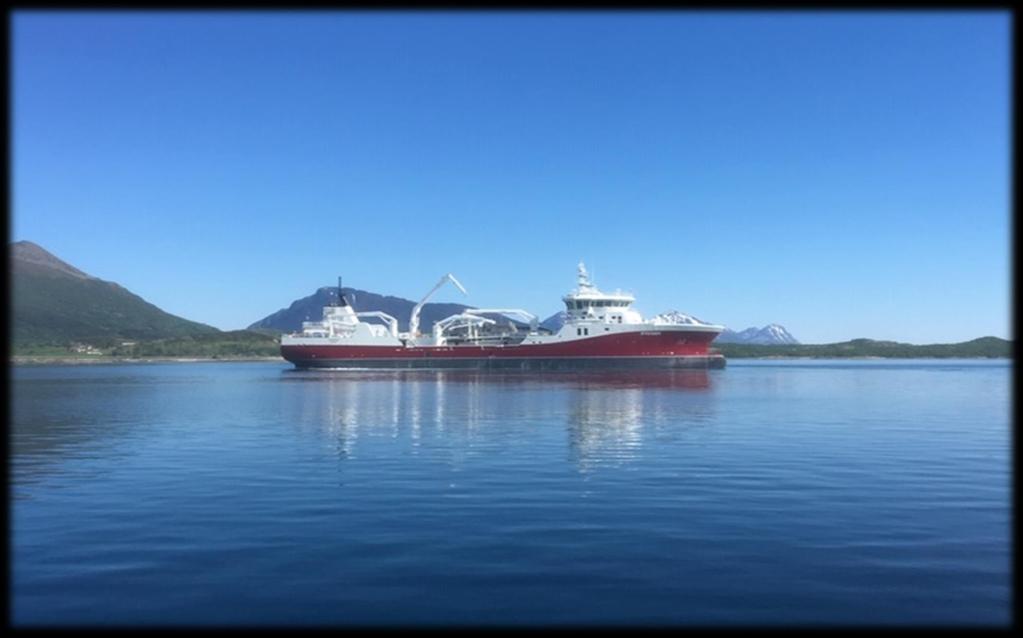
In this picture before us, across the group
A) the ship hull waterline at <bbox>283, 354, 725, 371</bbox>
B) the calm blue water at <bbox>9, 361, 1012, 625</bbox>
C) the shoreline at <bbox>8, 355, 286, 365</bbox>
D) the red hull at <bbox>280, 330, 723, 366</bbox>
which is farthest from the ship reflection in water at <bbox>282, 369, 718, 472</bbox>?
the shoreline at <bbox>8, 355, 286, 365</bbox>

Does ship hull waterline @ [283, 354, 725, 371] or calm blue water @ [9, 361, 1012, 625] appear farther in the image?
ship hull waterline @ [283, 354, 725, 371]

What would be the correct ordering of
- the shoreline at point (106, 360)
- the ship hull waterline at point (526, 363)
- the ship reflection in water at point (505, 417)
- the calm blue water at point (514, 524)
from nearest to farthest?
the calm blue water at point (514, 524)
the ship reflection in water at point (505, 417)
the ship hull waterline at point (526, 363)
the shoreline at point (106, 360)

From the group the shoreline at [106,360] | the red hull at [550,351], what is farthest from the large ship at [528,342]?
the shoreline at [106,360]

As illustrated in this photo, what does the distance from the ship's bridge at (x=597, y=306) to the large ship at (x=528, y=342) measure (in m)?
0.11

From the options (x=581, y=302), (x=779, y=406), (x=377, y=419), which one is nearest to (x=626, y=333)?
(x=581, y=302)

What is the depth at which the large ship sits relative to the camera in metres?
78.0

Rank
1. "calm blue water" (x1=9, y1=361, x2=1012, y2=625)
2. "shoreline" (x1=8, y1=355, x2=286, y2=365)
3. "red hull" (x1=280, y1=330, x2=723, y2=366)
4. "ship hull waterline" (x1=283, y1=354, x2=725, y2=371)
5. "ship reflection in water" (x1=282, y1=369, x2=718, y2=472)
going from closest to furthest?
"calm blue water" (x1=9, y1=361, x2=1012, y2=625) → "ship reflection in water" (x1=282, y1=369, x2=718, y2=472) → "red hull" (x1=280, y1=330, x2=723, y2=366) → "ship hull waterline" (x1=283, y1=354, x2=725, y2=371) → "shoreline" (x1=8, y1=355, x2=286, y2=365)

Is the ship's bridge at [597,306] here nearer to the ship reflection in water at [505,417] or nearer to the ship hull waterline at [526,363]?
the ship hull waterline at [526,363]

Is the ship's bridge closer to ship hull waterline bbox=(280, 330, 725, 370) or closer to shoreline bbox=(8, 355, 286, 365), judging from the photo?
ship hull waterline bbox=(280, 330, 725, 370)

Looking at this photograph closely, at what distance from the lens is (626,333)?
77.4m

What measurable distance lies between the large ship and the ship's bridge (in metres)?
0.11

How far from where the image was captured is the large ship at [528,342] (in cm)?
7800

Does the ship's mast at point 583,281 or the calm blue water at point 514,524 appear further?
the ship's mast at point 583,281

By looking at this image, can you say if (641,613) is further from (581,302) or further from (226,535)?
(581,302)
